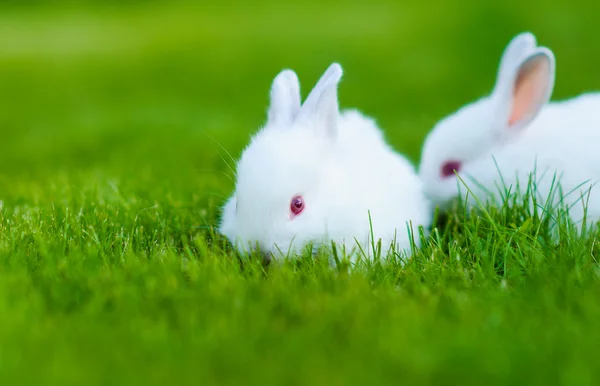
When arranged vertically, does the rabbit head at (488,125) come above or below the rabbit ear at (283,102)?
above

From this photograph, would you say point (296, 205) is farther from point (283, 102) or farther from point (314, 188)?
point (283, 102)

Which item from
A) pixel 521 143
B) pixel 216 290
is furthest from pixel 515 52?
pixel 216 290

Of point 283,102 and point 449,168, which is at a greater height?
point 449,168

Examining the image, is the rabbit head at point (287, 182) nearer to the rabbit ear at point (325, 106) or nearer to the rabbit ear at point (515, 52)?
the rabbit ear at point (325, 106)

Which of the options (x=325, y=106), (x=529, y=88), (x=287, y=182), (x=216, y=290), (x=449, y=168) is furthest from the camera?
(x=449, y=168)

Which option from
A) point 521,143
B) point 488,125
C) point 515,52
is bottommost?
point 521,143

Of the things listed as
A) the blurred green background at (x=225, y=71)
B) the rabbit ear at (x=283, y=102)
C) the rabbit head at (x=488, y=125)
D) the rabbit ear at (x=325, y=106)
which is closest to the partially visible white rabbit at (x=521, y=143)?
the rabbit head at (x=488, y=125)
